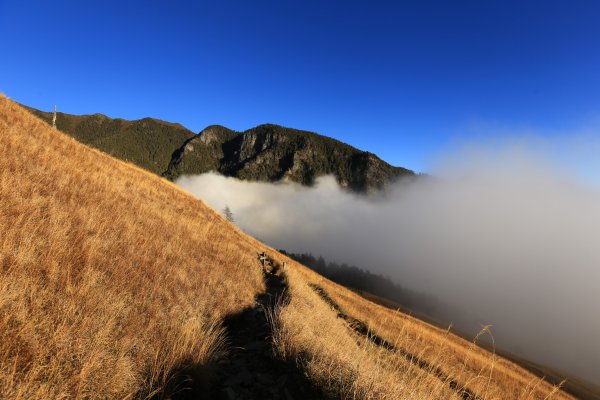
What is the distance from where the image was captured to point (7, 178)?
24.3 feet

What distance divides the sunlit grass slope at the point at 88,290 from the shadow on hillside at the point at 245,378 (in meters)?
0.22

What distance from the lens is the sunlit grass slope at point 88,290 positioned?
3639mm

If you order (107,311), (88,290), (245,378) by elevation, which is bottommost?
(245,378)

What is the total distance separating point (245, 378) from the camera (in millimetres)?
5664

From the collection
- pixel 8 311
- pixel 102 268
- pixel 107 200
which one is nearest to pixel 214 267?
pixel 107 200

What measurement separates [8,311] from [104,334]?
1087 mm

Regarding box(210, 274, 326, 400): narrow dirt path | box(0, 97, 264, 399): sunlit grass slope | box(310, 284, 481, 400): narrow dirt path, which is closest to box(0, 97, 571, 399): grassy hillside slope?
box(0, 97, 264, 399): sunlit grass slope

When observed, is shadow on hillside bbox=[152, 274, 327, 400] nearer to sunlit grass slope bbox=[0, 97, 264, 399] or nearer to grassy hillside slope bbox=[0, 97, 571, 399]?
grassy hillside slope bbox=[0, 97, 571, 399]

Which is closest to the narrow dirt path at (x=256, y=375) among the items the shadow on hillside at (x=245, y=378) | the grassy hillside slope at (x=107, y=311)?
the shadow on hillside at (x=245, y=378)

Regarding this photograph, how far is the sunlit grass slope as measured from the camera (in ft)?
11.9

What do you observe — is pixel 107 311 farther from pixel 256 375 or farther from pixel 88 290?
pixel 256 375

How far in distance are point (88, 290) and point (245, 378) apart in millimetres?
3021

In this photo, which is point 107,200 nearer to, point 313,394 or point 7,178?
point 7,178

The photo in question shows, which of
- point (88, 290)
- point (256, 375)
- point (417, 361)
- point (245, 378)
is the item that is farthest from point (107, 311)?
point (417, 361)
